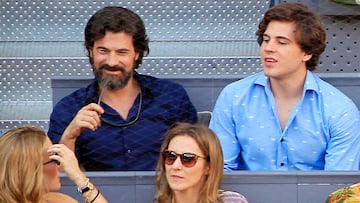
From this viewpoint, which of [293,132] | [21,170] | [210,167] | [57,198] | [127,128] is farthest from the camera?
[127,128]

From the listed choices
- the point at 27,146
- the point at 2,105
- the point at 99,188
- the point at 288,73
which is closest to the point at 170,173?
the point at 99,188

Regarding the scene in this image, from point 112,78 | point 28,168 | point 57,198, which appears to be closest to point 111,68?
point 112,78

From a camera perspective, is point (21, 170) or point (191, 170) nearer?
point (21, 170)

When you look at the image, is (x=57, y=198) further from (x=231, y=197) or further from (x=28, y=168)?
(x=231, y=197)

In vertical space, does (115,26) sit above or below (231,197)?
above

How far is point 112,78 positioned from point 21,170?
80 cm

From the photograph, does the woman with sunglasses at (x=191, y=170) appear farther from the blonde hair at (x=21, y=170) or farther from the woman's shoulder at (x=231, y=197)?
the blonde hair at (x=21, y=170)

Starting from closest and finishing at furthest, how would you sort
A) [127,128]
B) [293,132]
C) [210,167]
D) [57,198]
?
[57,198] < [210,167] < [293,132] < [127,128]

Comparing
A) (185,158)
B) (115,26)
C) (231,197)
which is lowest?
(231,197)

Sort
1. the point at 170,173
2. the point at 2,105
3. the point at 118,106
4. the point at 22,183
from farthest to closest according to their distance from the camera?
the point at 2,105
the point at 118,106
the point at 170,173
the point at 22,183

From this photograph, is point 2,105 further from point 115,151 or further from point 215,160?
point 215,160

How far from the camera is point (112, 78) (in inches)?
105

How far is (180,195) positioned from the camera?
2184mm

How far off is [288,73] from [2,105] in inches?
58.8
